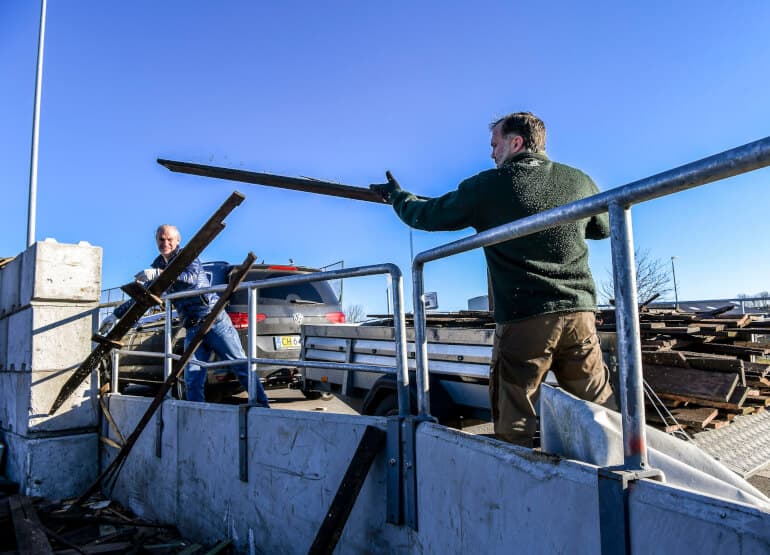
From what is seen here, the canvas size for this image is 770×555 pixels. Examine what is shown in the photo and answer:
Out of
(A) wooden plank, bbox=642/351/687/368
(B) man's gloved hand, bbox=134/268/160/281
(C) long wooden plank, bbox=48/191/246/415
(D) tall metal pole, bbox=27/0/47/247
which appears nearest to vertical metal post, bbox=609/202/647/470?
(A) wooden plank, bbox=642/351/687/368

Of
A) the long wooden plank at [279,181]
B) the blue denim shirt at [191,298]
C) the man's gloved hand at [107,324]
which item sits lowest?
the man's gloved hand at [107,324]

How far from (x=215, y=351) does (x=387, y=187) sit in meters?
2.79

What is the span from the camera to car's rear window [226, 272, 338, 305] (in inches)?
269

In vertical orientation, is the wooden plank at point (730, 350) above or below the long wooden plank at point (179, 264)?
below

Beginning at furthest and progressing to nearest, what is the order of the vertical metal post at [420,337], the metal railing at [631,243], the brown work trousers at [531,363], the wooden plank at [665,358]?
the wooden plank at [665,358] < the vertical metal post at [420,337] < the brown work trousers at [531,363] < the metal railing at [631,243]

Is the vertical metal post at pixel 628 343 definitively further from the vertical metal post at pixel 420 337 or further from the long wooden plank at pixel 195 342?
the long wooden plank at pixel 195 342

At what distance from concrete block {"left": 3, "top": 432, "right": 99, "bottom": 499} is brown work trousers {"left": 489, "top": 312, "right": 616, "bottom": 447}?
227 inches

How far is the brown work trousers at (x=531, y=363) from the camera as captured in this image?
2518 millimetres

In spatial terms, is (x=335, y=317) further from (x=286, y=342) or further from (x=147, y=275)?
(x=147, y=275)

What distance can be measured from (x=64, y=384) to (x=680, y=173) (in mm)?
6855

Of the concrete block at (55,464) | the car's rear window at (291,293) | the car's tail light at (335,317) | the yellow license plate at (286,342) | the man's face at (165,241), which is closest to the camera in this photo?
the man's face at (165,241)

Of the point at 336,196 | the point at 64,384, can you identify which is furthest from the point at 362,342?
the point at 64,384

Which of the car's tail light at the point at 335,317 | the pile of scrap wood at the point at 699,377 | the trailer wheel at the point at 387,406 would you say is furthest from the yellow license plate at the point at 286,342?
the pile of scrap wood at the point at 699,377

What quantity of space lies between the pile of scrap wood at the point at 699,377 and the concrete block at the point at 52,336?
5.78 metres
